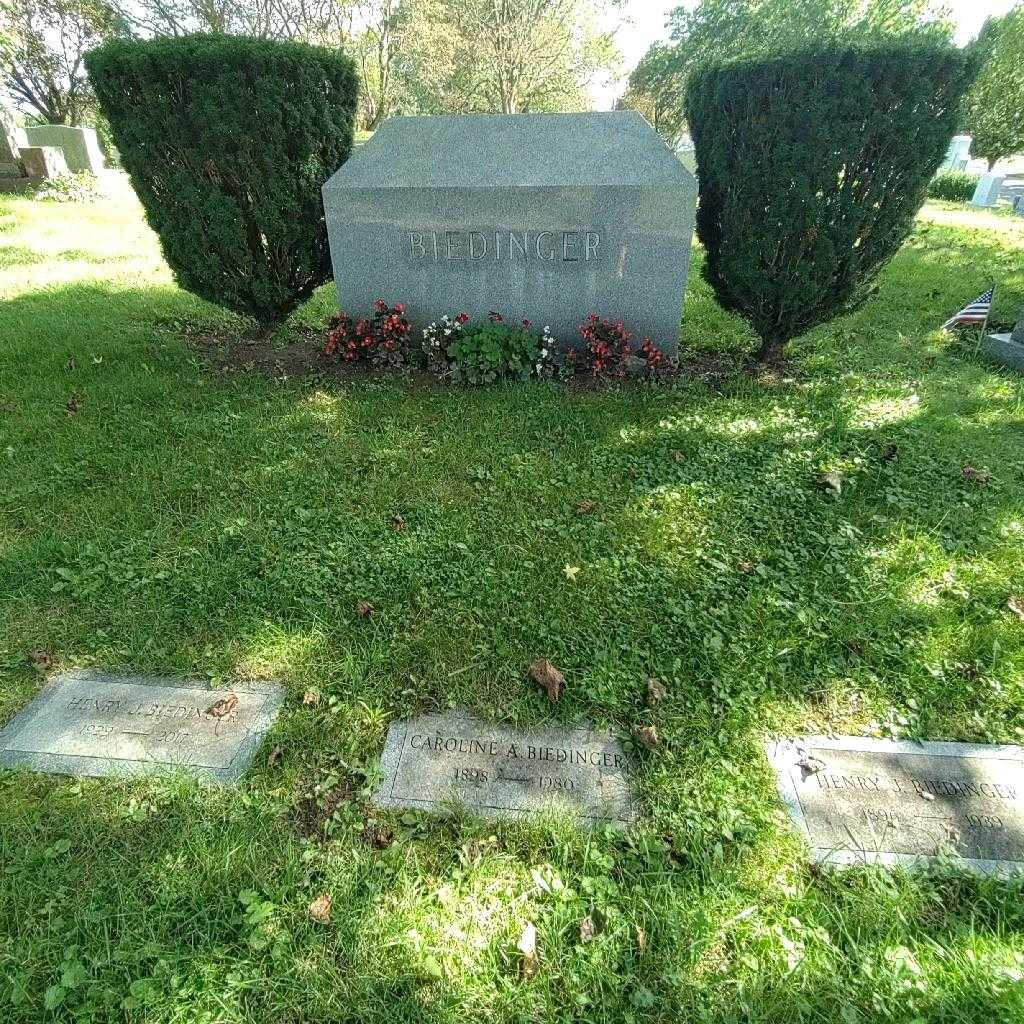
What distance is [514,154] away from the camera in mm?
5016

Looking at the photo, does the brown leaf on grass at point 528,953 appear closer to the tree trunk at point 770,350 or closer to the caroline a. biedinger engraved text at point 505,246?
the caroline a. biedinger engraved text at point 505,246

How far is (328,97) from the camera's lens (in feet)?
16.7

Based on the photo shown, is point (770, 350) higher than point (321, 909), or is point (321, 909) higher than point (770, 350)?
point (770, 350)

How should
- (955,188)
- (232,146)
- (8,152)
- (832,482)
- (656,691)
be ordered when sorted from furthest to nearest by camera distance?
(955,188), (8,152), (232,146), (832,482), (656,691)

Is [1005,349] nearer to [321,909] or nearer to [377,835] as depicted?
[377,835]

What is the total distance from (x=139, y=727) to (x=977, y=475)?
470 cm

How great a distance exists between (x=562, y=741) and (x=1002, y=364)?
228 inches

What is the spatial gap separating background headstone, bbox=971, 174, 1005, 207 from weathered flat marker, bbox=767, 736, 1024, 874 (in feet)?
78.1

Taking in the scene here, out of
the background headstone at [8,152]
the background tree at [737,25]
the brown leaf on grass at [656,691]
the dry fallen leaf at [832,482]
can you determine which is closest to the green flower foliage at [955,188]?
the background tree at [737,25]

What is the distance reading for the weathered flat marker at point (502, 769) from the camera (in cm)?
208

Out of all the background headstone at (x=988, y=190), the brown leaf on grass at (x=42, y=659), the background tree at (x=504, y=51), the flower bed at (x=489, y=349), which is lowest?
the background headstone at (x=988, y=190)

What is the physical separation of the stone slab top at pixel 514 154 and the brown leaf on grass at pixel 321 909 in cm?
486

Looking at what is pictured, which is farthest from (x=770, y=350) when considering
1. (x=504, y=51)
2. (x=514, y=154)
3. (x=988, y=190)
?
(x=504, y=51)

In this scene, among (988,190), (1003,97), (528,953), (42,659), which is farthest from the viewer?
(1003,97)
